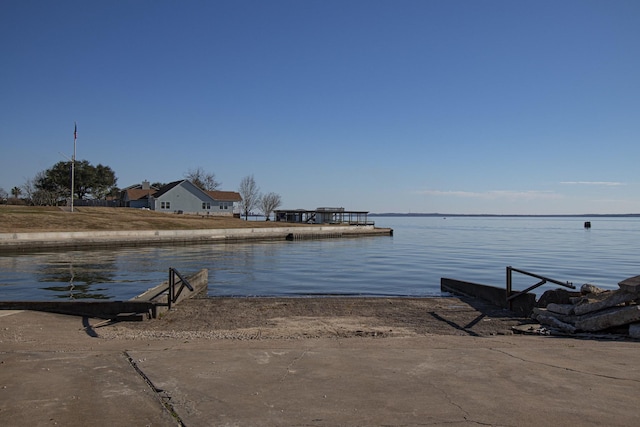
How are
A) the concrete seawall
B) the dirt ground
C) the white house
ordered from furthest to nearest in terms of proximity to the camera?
the white house
the concrete seawall
the dirt ground

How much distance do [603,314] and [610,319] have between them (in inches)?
6.6

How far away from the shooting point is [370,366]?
652cm

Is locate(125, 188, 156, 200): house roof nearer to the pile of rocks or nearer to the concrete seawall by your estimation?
the concrete seawall

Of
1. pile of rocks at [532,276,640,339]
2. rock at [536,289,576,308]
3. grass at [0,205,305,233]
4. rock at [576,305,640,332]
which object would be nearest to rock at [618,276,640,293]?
pile of rocks at [532,276,640,339]

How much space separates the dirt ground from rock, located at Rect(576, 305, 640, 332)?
1.41m

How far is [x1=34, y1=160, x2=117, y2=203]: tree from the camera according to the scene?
85.4 metres

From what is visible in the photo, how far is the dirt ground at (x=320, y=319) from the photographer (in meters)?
9.66

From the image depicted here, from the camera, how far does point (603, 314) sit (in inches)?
361

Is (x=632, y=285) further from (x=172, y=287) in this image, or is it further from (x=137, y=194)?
(x=137, y=194)

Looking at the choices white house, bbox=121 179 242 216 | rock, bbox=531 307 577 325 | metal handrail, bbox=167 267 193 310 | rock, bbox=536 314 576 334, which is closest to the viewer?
rock, bbox=536 314 576 334

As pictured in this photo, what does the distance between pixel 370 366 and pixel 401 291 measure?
43.8 feet

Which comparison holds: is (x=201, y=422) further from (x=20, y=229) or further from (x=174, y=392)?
(x=20, y=229)

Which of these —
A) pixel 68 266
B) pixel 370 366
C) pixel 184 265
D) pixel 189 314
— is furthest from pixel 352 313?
pixel 68 266

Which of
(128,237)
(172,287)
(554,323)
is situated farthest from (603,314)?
(128,237)
